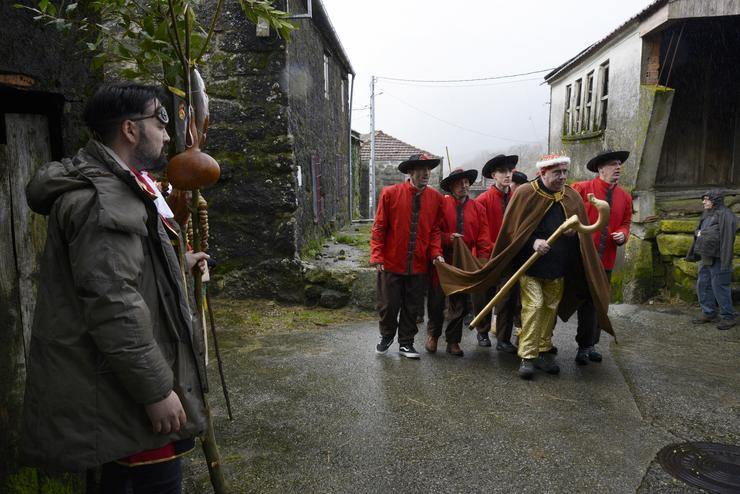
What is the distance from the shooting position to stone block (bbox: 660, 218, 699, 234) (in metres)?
8.79

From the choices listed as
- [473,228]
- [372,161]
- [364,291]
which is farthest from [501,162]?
[372,161]

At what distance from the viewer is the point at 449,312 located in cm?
574

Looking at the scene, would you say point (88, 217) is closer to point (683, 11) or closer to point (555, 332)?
point (555, 332)

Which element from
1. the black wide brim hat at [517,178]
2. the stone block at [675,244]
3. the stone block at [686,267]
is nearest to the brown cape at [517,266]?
the black wide brim hat at [517,178]

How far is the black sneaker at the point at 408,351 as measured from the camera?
5.52m

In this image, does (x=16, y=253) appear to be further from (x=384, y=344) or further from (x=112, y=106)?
(x=384, y=344)

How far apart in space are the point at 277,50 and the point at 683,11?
18.9 ft

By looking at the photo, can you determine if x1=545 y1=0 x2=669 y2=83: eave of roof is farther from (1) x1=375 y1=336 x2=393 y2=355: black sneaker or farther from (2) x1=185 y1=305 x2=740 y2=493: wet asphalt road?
(1) x1=375 y1=336 x2=393 y2=355: black sneaker

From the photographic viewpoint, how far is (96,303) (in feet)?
5.63

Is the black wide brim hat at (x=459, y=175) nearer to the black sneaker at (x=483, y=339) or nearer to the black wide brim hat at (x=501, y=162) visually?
the black wide brim hat at (x=501, y=162)

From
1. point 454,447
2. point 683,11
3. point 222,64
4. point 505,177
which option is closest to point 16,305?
point 454,447

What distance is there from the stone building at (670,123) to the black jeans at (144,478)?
27.4 feet

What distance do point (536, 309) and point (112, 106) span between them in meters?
4.02

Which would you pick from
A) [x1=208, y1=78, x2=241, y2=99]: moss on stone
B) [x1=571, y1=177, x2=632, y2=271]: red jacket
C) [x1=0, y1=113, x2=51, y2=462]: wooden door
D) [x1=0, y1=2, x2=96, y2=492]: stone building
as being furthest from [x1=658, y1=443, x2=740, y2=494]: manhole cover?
[x1=208, y1=78, x2=241, y2=99]: moss on stone
